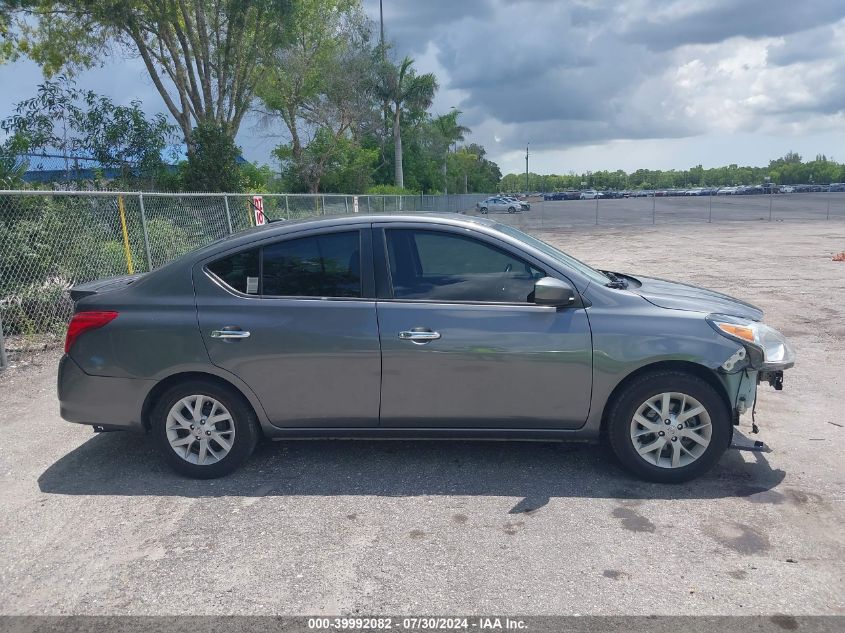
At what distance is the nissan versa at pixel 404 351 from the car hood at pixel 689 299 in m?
0.02

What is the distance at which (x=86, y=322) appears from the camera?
441 cm

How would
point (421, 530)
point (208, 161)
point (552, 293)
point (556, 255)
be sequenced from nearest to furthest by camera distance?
point (421, 530)
point (552, 293)
point (556, 255)
point (208, 161)

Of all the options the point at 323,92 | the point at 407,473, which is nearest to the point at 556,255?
the point at 407,473

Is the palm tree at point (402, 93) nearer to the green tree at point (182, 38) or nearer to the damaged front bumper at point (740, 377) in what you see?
the green tree at point (182, 38)

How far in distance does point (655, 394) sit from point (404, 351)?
1.59 m

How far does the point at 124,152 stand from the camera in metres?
16.7

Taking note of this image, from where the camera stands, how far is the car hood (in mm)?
4324

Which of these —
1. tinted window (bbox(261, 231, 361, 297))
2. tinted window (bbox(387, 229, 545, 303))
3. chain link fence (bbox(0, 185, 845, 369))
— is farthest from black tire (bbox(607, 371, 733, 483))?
chain link fence (bbox(0, 185, 845, 369))

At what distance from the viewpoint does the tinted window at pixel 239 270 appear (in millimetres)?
4434

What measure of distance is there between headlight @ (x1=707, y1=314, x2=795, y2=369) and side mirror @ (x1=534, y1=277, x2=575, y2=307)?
2.99ft

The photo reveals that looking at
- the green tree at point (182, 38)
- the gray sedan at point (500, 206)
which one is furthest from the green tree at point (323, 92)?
the gray sedan at point (500, 206)

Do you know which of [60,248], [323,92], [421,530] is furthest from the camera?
[323,92]

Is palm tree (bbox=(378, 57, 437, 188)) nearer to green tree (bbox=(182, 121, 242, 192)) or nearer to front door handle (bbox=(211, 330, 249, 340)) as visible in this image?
green tree (bbox=(182, 121, 242, 192))

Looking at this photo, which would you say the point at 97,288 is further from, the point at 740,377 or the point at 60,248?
the point at 60,248
